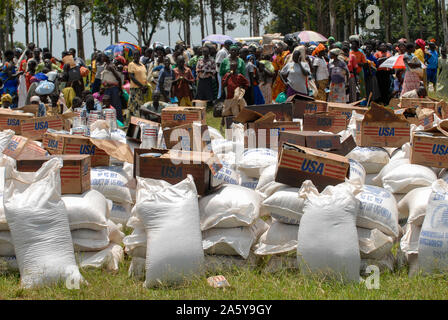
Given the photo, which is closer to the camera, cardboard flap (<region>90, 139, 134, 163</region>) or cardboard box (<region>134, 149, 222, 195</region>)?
cardboard box (<region>134, 149, 222, 195</region>)

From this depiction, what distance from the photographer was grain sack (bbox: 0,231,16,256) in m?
4.38

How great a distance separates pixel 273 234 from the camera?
14.7 ft

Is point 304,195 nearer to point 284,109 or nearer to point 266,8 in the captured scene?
point 284,109

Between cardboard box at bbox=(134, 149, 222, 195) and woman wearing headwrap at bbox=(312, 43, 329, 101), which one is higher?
woman wearing headwrap at bbox=(312, 43, 329, 101)

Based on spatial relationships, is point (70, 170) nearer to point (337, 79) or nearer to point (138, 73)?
point (138, 73)

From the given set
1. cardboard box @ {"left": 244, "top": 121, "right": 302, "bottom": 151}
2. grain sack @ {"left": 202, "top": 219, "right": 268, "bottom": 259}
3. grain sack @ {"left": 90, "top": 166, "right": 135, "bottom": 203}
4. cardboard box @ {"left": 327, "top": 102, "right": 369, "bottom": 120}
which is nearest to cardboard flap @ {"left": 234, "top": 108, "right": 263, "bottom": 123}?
cardboard box @ {"left": 244, "top": 121, "right": 302, "bottom": 151}

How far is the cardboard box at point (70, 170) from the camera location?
4.58 metres

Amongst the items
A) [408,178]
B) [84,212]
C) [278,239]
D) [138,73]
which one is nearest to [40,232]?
[84,212]

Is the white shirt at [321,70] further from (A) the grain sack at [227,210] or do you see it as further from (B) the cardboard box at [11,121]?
(A) the grain sack at [227,210]

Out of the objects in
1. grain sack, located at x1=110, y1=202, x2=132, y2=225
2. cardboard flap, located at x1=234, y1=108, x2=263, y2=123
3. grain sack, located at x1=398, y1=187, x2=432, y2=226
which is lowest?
grain sack, located at x1=110, y1=202, x2=132, y2=225

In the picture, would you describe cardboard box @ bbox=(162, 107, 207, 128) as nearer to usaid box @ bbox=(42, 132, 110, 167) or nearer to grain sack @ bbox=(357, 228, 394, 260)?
usaid box @ bbox=(42, 132, 110, 167)

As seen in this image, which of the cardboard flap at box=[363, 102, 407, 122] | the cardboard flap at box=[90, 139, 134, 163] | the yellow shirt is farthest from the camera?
the yellow shirt

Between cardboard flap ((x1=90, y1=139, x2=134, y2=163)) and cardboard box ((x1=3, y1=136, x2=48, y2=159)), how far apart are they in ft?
1.93

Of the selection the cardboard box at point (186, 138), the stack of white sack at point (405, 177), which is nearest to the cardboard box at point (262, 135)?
the cardboard box at point (186, 138)
